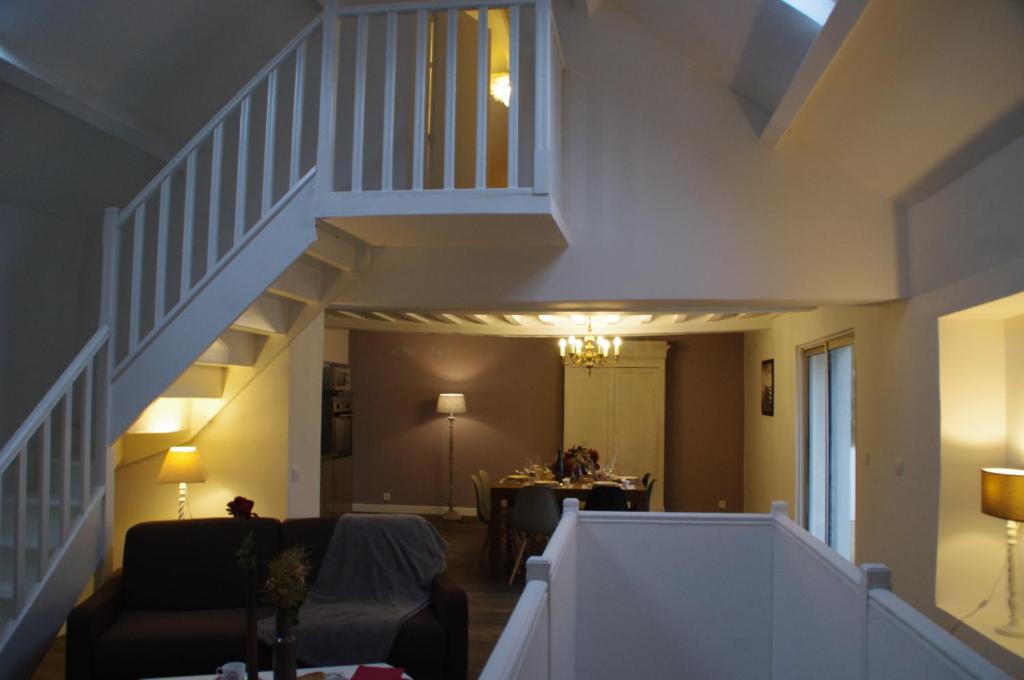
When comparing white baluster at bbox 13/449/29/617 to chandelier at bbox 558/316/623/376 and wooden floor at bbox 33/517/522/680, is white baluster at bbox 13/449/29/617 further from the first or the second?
chandelier at bbox 558/316/623/376

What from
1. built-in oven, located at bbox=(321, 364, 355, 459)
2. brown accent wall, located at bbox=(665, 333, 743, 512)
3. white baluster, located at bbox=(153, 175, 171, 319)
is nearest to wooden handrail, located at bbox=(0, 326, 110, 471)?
white baluster, located at bbox=(153, 175, 171, 319)

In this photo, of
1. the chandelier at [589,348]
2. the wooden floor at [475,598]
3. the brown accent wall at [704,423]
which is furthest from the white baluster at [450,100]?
the brown accent wall at [704,423]

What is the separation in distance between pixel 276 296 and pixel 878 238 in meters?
3.65

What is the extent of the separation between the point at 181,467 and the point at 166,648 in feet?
4.78

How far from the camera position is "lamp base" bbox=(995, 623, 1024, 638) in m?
3.91

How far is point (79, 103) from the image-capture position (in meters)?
4.38

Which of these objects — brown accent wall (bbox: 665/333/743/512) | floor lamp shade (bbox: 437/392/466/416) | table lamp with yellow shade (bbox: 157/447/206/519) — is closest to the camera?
table lamp with yellow shade (bbox: 157/447/206/519)

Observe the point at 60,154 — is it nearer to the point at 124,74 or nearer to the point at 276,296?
the point at 124,74

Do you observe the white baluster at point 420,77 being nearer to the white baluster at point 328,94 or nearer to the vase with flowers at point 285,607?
the white baluster at point 328,94

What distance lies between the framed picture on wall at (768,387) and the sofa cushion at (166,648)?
5841 millimetres

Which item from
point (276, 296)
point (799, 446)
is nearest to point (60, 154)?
point (276, 296)

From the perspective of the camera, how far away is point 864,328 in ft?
18.3

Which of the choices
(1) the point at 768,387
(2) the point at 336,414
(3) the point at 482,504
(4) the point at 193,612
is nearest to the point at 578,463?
(3) the point at 482,504

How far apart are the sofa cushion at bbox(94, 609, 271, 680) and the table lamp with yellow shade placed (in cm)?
114
